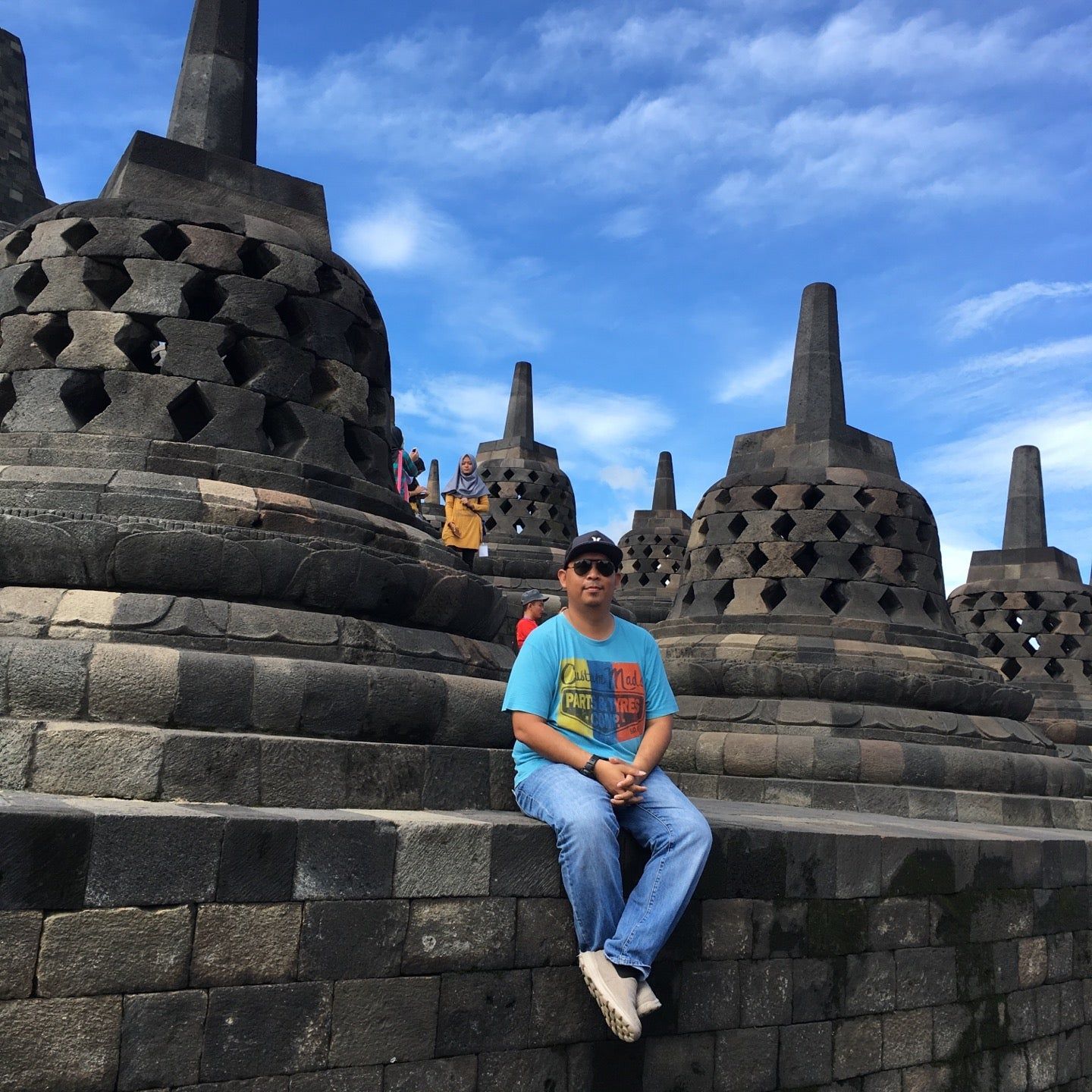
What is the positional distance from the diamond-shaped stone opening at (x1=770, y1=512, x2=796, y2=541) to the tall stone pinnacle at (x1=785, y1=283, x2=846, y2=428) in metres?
0.97

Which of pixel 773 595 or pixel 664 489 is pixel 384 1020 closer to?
pixel 773 595

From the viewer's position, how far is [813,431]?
9.78 meters

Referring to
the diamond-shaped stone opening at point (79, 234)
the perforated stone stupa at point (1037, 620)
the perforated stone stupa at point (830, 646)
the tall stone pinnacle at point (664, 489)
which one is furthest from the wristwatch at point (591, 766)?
the tall stone pinnacle at point (664, 489)

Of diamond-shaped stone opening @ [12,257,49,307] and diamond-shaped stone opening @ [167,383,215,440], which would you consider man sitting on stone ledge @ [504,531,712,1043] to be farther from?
diamond-shaped stone opening @ [12,257,49,307]

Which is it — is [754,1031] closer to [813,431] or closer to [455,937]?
[455,937]

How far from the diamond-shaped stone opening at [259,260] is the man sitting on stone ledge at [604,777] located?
95.8 inches

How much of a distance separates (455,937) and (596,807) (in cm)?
57

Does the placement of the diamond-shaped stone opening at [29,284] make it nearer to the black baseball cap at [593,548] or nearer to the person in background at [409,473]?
the black baseball cap at [593,548]

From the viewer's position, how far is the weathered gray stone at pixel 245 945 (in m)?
3.05

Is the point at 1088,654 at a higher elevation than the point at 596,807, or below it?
higher

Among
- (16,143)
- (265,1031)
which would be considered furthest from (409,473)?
(265,1031)

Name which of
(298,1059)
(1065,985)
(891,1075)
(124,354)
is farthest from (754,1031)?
(124,354)

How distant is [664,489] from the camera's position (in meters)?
A: 23.2

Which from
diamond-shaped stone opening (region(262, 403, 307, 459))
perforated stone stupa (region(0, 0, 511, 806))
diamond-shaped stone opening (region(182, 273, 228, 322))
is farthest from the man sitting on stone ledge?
diamond-shaped stone opening (region(182, 273, 228, 322))
